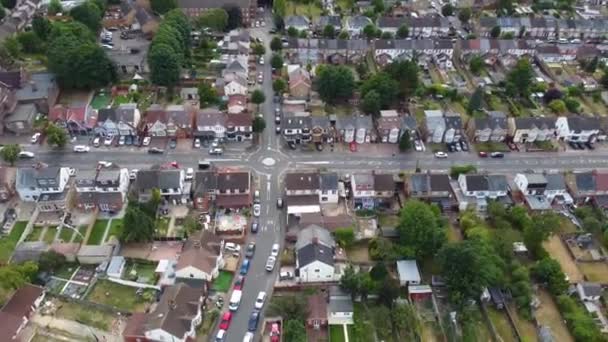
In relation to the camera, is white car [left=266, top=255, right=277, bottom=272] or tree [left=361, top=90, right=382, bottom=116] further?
tree [left=361, top=90, right=382, bottom=116]

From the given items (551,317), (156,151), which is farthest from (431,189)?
(156,151)

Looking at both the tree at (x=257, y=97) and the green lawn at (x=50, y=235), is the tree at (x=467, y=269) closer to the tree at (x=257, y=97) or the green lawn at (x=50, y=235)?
the tree at (x=257, y=97)

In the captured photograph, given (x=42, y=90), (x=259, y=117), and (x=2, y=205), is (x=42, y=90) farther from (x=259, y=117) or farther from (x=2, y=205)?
(x=259, y=117)

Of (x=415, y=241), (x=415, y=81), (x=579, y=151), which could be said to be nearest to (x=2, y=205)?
(x=415, y=241)

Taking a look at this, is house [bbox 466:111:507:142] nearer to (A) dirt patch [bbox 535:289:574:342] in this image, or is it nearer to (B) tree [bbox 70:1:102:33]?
(A) dirt patch [bbox 535:289:574:342]

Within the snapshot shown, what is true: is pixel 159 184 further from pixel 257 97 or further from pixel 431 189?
pixel 431 189

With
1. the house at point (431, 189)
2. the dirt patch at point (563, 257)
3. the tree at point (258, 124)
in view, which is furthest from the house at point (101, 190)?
the dirt patch at point (563, 257)

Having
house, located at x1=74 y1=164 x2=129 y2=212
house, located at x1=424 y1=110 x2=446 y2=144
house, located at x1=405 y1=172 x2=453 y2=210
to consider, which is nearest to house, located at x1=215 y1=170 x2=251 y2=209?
house, located at x1=74 y1=164 x2=129 y2=212

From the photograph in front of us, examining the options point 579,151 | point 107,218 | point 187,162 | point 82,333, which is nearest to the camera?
point 82,333
